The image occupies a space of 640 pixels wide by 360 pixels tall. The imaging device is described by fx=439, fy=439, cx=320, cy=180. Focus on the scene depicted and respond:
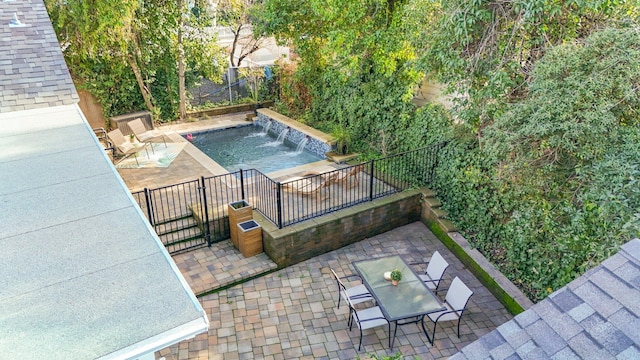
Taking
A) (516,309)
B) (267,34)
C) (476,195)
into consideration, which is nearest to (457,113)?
(476,195)

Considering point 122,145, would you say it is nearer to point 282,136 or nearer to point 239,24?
point 282,136

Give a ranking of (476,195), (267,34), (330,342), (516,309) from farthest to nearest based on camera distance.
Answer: (267,34) → (476,195) → (516,309) → (330,342)

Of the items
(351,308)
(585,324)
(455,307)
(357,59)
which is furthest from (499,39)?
(585,324)

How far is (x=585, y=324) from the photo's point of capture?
303 centimetres

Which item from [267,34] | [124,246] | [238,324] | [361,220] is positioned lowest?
[238,324]

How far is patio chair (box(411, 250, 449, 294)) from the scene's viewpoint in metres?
7.06

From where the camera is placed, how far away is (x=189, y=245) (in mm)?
8391

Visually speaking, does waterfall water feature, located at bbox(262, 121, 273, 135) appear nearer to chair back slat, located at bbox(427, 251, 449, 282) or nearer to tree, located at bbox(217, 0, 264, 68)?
tree, located at bbox(217, 0, 264, 68)

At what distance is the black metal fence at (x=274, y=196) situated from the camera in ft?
27.6

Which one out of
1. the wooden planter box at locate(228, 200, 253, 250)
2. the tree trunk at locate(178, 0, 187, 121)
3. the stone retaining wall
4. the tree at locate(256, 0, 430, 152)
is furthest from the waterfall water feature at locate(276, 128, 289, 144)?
the wooden planter box at locate(228, 200, 253, 250)

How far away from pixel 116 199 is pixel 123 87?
10.7m

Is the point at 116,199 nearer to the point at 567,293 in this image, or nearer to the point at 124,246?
the point at 124,246

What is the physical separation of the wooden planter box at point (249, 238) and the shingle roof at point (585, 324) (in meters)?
5.17

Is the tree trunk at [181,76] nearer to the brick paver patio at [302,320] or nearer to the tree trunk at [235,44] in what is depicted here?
the tree trunk at [235,44]
